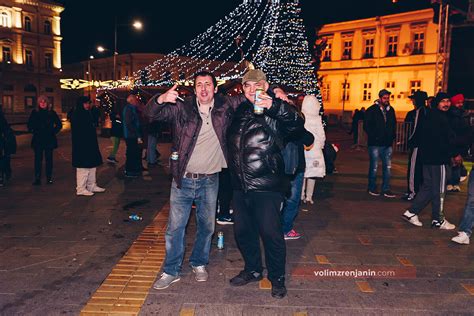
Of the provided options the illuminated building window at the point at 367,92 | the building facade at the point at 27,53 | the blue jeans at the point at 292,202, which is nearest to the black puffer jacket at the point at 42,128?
the blue jeans at the point at 292,202

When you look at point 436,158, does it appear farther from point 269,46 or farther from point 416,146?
point 269,46

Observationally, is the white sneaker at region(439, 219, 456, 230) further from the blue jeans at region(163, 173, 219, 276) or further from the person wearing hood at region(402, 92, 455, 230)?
the blue jeans at region(163, 173, 219, 276)

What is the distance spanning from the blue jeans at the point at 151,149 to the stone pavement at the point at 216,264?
3900 millimetres

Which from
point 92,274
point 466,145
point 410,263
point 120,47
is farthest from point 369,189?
point 120,47

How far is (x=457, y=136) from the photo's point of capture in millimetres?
5730

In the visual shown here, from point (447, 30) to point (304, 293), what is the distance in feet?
52.3

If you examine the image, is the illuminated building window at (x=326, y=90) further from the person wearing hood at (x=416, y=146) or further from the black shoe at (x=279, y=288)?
the black shoe at (x=279, y=288)

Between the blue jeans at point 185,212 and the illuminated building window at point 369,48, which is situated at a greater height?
the illuminated building window at point 369,48

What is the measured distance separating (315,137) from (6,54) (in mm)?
57987

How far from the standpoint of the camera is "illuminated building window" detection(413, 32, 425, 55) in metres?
37.6

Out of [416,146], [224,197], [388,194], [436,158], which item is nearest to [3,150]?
[224,197]

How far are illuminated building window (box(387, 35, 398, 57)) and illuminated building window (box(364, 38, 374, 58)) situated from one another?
5.44 ft

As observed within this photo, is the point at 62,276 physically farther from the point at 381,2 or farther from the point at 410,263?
the point at 381,2

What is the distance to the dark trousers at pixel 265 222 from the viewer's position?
12.6 feet
